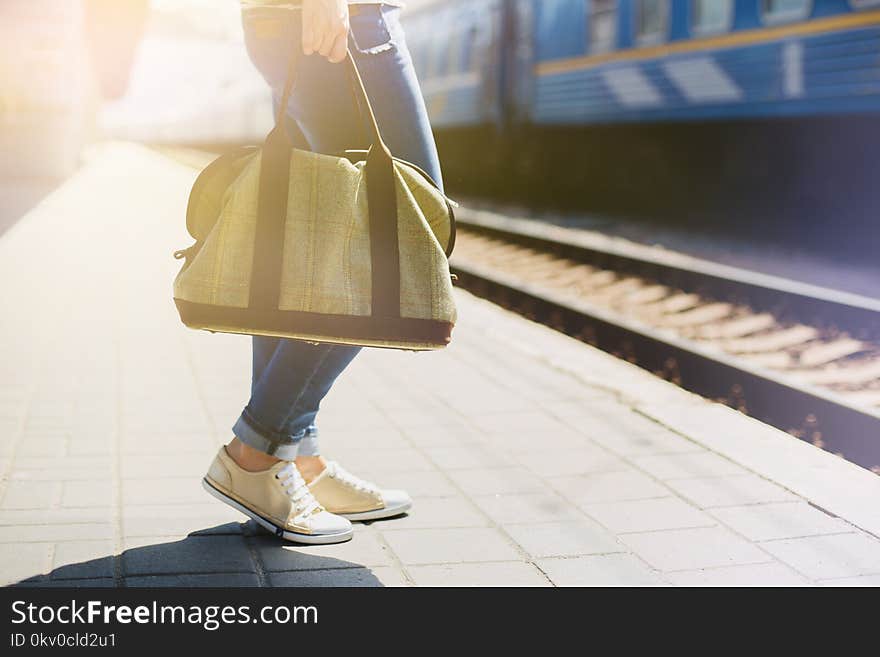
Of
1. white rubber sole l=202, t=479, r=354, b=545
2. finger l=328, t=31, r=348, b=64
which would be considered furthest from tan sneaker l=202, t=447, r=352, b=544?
finger l=328, t=31, r=348, b=64

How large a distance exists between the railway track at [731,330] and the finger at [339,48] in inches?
99.3

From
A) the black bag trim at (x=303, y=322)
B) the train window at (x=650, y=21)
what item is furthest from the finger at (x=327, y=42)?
the train window at (x=650, y=21)

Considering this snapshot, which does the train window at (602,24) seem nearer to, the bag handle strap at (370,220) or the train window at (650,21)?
the train window at (650,21)

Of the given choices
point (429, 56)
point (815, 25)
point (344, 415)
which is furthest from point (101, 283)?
point (429, 56)

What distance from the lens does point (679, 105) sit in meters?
13.1

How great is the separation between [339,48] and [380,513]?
123 centimetres

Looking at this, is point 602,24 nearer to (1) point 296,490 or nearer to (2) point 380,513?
(2) point 380,513

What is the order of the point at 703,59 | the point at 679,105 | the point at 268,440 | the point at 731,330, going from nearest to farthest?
the point at 268,440, the point at 731,330, the point at 703,59, the point at 679,105

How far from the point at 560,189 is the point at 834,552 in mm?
17299

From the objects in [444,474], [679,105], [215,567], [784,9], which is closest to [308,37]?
[215,567]

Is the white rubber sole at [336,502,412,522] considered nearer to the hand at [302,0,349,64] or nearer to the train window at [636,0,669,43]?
the hand at [302,0,349,64]

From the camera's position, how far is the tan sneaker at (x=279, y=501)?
112 inches

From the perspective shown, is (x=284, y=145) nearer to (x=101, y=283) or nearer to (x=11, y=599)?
(x=11, y=599)

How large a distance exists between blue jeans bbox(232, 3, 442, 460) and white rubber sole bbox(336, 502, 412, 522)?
1.21 ft
